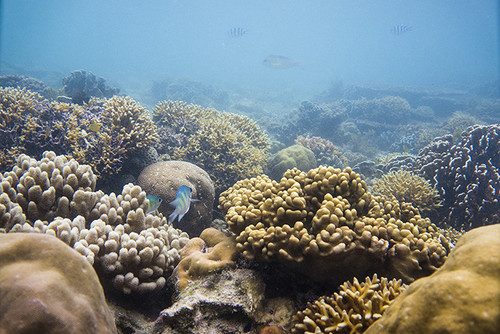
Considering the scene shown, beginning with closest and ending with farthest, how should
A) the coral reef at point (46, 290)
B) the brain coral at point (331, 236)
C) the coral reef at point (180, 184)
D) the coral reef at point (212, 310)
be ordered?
1. the coral reef at point (46, 290)
2. the coral reef at point (212, 310)
3. the brain coral at point (331, 236)
4. the coral reef at point (180, 184)

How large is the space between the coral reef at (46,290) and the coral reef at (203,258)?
1.03 metres

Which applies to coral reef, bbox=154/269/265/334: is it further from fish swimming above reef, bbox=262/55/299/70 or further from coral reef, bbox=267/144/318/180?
fish swimming above reef, bbox=262/55/299/70

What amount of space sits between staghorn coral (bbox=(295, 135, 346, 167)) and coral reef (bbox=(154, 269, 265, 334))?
8861mm

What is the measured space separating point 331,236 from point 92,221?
117 inches

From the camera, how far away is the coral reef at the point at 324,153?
10828 millimetres

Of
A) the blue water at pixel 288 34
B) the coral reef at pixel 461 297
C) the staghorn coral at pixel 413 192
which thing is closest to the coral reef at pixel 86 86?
the staghorn coral at pixel 413 192

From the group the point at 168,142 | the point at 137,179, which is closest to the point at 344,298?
the point at 137,179

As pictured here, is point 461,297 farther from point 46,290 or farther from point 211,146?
point 211,146

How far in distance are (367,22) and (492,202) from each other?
A: 156 m

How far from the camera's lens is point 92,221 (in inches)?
126

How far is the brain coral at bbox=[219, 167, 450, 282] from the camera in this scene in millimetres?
2406

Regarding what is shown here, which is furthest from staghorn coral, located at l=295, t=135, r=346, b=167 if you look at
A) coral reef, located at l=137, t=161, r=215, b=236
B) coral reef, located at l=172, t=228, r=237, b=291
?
coral reef, located at l=172, t=228, r=237, b=291

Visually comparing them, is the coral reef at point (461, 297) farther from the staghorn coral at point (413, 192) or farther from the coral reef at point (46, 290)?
the staghorn coral at point (413, 192)

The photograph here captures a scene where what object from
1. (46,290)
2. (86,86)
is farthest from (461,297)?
Answer: (86,86)
